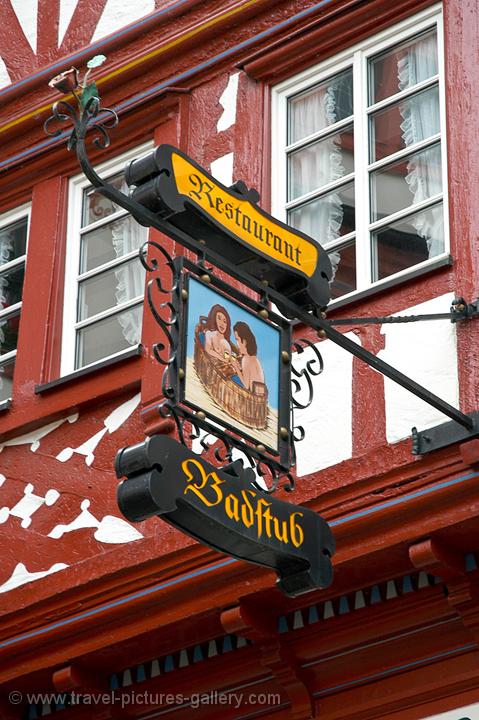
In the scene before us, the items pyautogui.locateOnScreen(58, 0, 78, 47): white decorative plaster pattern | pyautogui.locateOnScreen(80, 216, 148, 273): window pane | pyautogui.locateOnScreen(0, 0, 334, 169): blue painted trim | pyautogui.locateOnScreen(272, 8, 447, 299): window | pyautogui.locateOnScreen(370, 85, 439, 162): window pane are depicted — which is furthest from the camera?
pyautogui.locateOnScreen(58, 0, 78, 47): white decorative plaster pattern

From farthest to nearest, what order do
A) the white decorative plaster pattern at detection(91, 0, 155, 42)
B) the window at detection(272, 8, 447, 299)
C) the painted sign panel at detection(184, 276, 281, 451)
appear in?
the white decorative plaster pattern at detection(91, 0, 155, 42), the window at detection(272, 8, 447, 299), the painted sign panel at detection(184, 276, 281, 451)

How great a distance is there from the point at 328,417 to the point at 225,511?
2005 mm

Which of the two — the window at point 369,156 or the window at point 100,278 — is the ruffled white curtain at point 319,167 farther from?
the window at point 100,278

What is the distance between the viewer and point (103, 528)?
9742 mm

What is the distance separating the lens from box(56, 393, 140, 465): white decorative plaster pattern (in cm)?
998

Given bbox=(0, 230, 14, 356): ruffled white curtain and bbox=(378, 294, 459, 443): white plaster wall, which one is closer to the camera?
bbox=(378, 294, 459, 443): white plaster wall

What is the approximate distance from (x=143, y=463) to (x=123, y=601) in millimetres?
2512

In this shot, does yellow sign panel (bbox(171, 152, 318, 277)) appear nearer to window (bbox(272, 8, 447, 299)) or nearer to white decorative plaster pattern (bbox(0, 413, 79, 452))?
window (bbox(272, 8, 447, 299))

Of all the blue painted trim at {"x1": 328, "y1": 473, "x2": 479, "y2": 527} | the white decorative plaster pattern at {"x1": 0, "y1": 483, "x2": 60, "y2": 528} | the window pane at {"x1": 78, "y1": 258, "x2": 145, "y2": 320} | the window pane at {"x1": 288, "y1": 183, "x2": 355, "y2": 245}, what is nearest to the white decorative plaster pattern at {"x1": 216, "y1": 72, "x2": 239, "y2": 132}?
the window pane at {"x1": 288, "y1": 183, "x2": 355, "y2": 245}

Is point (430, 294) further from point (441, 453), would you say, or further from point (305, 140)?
point (305, 140)

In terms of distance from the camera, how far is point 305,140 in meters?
10.3

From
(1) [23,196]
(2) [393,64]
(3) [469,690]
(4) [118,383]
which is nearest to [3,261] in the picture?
(1) [23,196]

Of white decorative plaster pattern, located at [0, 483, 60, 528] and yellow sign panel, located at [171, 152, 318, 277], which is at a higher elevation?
white decorative plaster pattern, located at [0, 483, 60, 528]

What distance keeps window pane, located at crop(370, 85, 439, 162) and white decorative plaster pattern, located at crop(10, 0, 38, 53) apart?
320cm
